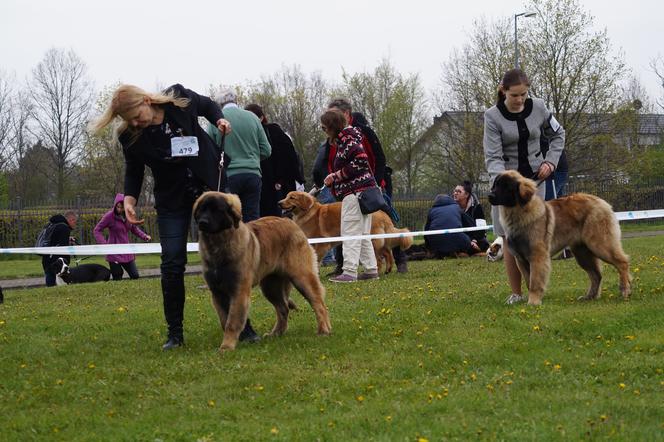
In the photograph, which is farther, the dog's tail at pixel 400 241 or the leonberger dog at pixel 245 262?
the dog's tail at pixel 400 241

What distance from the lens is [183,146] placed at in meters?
6.64

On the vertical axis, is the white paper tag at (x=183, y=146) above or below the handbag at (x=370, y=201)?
above

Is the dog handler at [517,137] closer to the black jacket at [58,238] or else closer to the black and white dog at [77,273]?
the black and white dog at [77,273]

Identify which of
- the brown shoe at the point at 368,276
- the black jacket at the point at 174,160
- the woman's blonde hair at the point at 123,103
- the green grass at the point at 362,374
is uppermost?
the woman's blonde hair at the point at 123,103

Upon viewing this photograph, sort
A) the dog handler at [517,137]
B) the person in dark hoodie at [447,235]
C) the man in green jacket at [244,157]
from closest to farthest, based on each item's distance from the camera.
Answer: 1. the dog handler at [517,137]
2. the man in green jacket at [244,157]
3. the person in dark hoodie at [447,235]

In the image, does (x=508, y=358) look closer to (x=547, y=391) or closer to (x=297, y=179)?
(x=547, y=391)

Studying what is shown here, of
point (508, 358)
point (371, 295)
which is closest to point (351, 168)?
point (371, 295)

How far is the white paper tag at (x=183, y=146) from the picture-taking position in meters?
6.62

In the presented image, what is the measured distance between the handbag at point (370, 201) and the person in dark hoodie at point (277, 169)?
1945 mm

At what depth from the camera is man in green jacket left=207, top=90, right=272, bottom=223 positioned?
10016 mm

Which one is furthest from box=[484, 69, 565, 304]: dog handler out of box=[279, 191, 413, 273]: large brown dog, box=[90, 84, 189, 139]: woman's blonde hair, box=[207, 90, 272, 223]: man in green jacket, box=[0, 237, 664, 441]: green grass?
box=[279, 191, 413, 273]: large brown dog

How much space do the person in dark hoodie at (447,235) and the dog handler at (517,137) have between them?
7.60 m

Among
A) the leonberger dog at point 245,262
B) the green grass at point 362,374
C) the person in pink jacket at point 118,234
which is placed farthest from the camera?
the person in pink jacket at point 118,234

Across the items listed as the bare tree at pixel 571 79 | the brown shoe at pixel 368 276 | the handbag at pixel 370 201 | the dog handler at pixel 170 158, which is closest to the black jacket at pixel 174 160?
the dog handler at pixel 170 158
